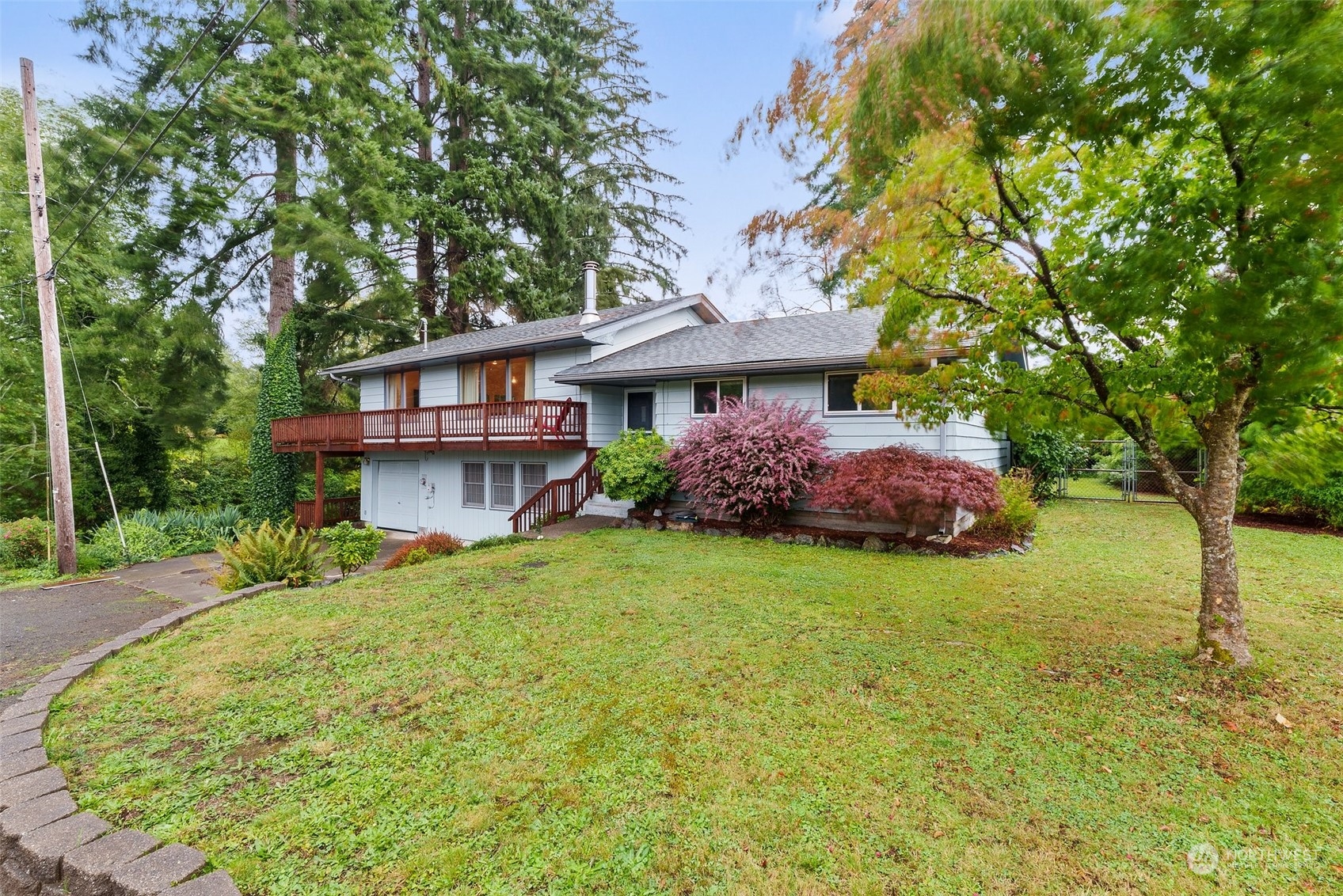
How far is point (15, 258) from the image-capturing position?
42.8 feet

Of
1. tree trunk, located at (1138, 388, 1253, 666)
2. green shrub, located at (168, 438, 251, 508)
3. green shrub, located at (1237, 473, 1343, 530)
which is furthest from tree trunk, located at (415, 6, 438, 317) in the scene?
green shrub, located at (1237, 473, 1343, 530)

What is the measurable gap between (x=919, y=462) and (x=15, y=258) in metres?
21.3

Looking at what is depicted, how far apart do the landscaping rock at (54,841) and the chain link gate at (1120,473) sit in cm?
1572

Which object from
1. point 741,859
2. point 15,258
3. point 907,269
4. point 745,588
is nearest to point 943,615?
point 745,588

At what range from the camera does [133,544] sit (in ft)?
36.2

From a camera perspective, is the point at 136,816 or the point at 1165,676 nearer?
the point at 136,816

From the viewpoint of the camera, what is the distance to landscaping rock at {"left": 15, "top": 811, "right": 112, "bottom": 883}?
2242 mm

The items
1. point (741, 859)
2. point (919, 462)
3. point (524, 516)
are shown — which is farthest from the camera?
point (524, 516)

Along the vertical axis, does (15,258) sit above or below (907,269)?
above

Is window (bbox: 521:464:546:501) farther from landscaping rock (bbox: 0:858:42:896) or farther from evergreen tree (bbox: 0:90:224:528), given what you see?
landscaping rock (bbox: 0:858:42:896)

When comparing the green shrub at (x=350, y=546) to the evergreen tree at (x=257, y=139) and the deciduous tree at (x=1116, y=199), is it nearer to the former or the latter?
the deciduous tree at (x=1116, y=199)

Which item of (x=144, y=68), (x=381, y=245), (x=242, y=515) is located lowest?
(x=242, y=515)

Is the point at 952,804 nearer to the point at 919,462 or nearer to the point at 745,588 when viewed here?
the point at 745,588

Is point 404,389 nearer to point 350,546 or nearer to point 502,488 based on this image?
point 502,488
